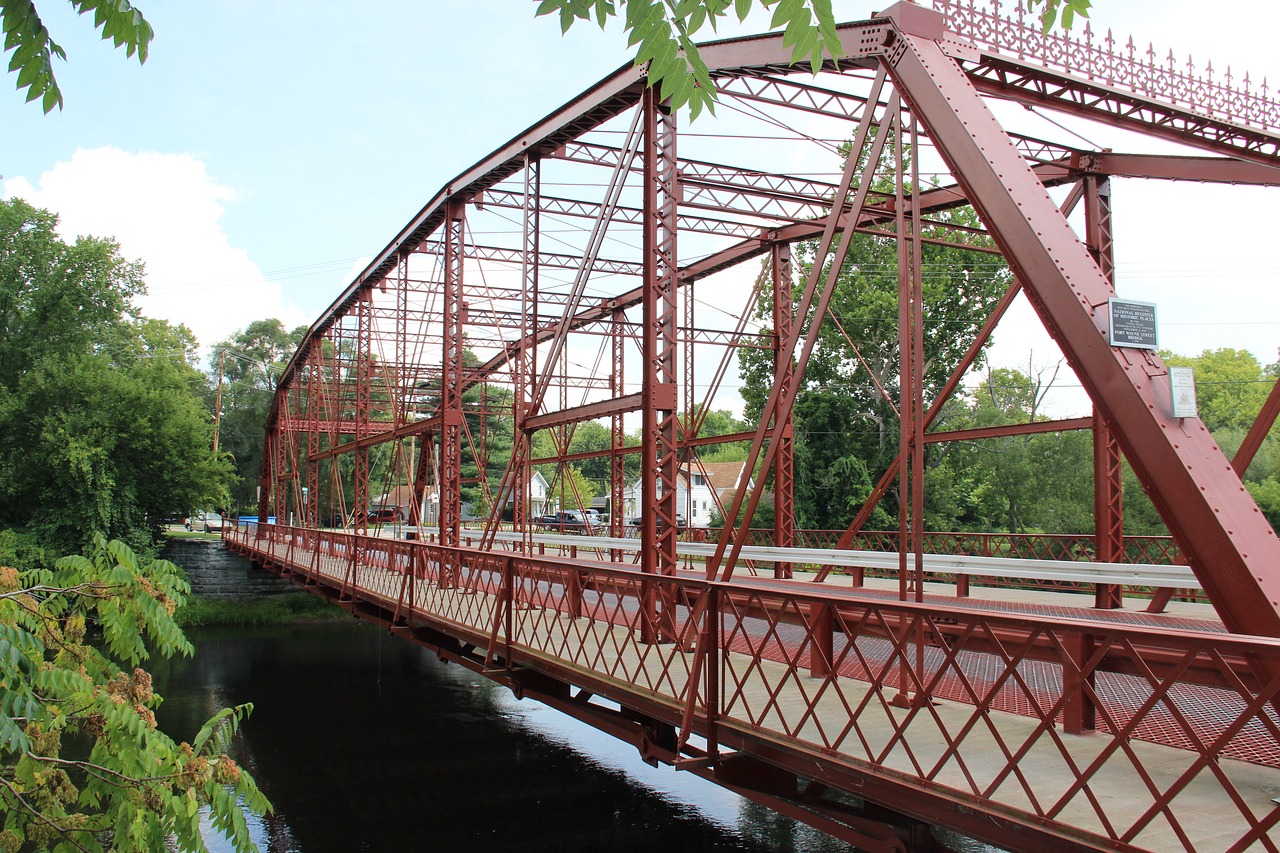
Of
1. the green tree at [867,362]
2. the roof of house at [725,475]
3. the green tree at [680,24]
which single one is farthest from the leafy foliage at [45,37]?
the roof of house at [725,475]

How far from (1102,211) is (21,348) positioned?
3787 centimetres

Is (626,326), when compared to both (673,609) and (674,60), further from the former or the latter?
(674,60)

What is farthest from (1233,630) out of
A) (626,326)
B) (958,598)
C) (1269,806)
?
(626,326)

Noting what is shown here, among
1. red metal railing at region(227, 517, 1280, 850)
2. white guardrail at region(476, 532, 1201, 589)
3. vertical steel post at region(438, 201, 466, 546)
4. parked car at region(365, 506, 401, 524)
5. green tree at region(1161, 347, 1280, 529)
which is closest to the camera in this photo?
red metal railing at region(227, 517, 1280, 850)

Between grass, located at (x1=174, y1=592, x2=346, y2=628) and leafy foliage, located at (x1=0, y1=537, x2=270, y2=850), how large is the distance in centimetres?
3187

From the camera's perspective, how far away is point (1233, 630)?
4695 millimetres

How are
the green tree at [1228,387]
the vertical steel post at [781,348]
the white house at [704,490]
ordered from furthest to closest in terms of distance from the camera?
the white house at [704,490] < the green tree at [1228,387] < the vertical steel post at [781,348]

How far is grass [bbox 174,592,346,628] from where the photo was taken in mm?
34188

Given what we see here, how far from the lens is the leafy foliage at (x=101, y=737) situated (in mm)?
3754

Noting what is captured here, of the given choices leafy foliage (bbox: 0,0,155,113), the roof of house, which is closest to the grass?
the roof of house

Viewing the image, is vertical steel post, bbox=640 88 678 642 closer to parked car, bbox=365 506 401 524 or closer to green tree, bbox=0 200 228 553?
parked car, bbox=365 506 401 524

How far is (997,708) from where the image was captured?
7.24 meters

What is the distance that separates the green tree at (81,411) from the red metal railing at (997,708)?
27.7 metres

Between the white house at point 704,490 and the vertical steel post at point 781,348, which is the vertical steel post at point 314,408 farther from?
the white house at point 704,490
